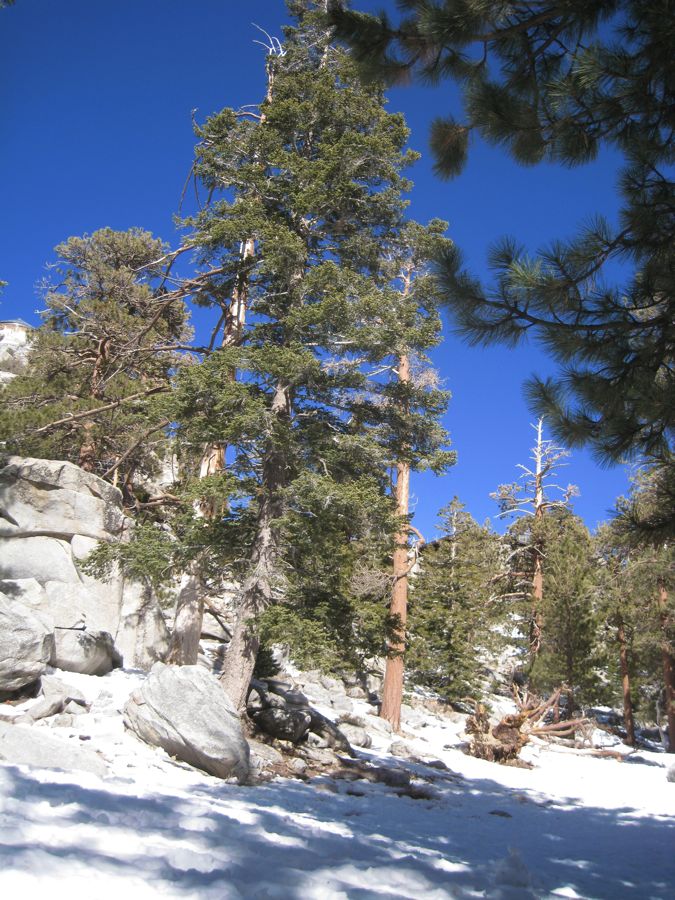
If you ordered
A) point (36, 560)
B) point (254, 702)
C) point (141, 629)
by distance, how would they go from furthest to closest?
point (141, 629) < point (36, 560) < point (254, 702)

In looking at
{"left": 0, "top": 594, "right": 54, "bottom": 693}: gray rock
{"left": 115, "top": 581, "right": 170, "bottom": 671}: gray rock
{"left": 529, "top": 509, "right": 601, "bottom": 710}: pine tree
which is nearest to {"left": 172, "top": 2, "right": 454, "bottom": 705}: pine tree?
{"left": 0, "top": 594, "right": 54, "bottom": 693}: gray rock

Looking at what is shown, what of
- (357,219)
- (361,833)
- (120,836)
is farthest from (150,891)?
(357,219)

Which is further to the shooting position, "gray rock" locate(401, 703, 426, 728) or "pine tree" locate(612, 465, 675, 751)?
"gray rock" locate(401, 703, 426, 728)

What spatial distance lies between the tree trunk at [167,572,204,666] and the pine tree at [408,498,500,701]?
35.2ft

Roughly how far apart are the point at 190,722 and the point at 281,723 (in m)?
3.04

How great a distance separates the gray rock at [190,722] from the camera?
7.01 metres

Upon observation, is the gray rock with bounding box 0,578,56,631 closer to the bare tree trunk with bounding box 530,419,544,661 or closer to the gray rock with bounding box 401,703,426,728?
the gray rock with bounding box 401,703,426,728

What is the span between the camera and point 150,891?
8.47 feet

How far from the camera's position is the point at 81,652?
9445 mm

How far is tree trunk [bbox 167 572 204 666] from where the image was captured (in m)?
11.3

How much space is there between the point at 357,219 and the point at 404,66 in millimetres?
7215

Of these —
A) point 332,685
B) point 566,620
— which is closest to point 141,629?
point 332,685

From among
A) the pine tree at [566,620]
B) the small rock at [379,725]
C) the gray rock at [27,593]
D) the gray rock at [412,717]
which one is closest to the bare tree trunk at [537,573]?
the pine tree at [566,620]

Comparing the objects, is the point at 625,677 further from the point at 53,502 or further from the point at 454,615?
the point at 53,502
